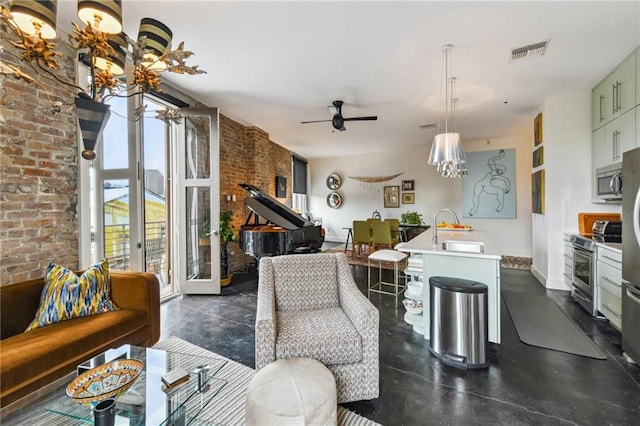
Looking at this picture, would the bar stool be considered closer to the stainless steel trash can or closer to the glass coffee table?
the stainless steel trash can

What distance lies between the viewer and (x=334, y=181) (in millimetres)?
8930

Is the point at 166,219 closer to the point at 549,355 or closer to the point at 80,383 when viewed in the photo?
the point at 80,383

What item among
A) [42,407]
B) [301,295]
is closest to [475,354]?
[301,295]

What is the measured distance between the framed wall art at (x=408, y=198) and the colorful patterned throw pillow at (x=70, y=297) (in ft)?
23.6

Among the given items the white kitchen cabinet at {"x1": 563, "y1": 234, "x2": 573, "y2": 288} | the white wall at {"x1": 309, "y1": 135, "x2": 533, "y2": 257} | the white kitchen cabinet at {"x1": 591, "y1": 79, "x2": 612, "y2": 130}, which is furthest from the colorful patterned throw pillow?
the white wall at {"x1": 309, "y1": 135, "x2": 533, "y2": 257}

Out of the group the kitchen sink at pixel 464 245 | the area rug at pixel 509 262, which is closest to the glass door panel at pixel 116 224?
the kitchen sink at pixel 464 245

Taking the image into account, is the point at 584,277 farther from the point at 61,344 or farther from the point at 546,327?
the point at 61,344

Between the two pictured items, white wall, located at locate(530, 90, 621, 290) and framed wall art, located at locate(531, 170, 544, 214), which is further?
framed wall art, located at locate(531, 170, 544, 214)

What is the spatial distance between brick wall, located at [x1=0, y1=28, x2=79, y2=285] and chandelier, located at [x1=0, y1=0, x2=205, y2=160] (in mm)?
628

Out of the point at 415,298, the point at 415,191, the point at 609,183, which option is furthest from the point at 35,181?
the point at 415,191

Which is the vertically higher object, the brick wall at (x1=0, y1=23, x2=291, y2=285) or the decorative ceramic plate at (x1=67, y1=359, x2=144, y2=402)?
the brick wall at (x1=0, y1=23, x2=291, y2=285)

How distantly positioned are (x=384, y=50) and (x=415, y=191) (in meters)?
5.55

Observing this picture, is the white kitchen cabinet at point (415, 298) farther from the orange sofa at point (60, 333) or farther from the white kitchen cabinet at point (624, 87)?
the white kitchen cabinet at point (624, 87)

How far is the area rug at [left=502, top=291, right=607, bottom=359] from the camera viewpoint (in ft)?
7.81
